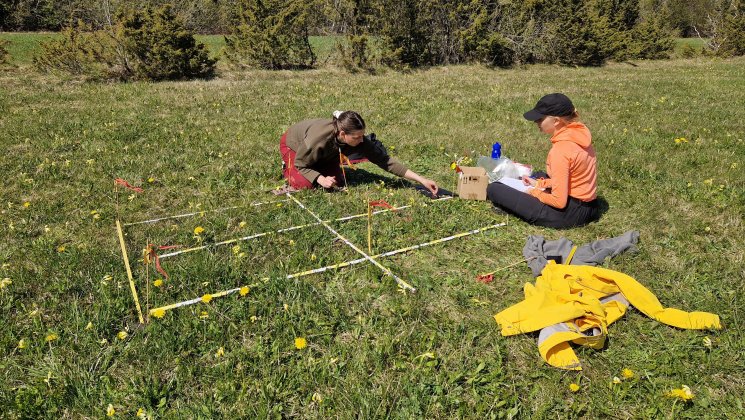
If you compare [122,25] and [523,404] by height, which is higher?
[122,25]

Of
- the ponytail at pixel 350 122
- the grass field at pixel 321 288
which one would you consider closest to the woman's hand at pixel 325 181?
the grass field at pixel 321 288

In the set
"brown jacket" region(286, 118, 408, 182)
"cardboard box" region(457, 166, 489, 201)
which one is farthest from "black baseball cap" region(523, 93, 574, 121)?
"brown jacket" region(286, 118, 408, 182)

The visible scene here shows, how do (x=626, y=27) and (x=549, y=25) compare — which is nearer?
(x=549, y=25)

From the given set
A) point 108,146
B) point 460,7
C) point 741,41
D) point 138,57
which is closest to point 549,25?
point 460,7

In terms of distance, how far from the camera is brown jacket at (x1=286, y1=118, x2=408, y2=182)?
5.32 metres

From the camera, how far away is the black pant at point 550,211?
15.9ft

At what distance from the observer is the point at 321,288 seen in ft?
12.0

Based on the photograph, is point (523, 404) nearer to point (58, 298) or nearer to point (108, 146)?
point (58, 298)

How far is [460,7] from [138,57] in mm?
11953

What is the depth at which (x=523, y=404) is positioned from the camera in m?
2.63

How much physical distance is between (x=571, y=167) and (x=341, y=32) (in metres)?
14.7

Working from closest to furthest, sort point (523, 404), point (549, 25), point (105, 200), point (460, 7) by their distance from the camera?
1. point (523, 404)
2. point (105, 200)
3. point (460, 7)
4. point (549, 25)

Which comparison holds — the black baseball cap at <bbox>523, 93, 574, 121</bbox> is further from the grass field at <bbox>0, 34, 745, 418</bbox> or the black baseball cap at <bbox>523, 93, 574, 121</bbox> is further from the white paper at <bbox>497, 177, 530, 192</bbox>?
the grass field at <bbox>0, 34, 745, 418</bbox>

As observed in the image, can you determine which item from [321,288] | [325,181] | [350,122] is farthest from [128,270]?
[350,122]
